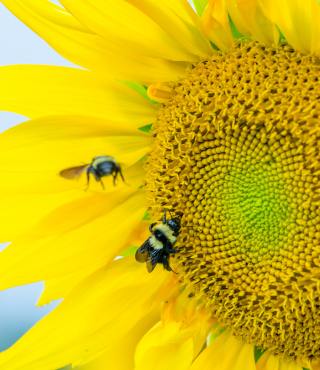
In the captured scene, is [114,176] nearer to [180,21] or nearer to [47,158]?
[47,158]

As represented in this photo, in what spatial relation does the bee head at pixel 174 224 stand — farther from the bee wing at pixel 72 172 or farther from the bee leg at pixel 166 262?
the bee wing at pixel 72 172

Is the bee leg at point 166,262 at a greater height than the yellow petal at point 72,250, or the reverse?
the yellow petal at point 72,250

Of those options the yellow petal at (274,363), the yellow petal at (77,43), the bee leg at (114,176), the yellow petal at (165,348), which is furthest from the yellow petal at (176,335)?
the yellow petal at (77,43)

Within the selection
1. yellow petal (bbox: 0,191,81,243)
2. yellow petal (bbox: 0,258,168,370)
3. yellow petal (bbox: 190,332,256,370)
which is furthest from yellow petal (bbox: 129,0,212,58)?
yellow petal (bbox: 190,332,256,370)

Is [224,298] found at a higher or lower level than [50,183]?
lower

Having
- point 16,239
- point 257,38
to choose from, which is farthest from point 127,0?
point 16,239

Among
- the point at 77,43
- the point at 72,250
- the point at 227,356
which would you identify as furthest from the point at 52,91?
the point at 227,356

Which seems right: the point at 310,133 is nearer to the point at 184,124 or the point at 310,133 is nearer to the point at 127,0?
the point at 184,124
